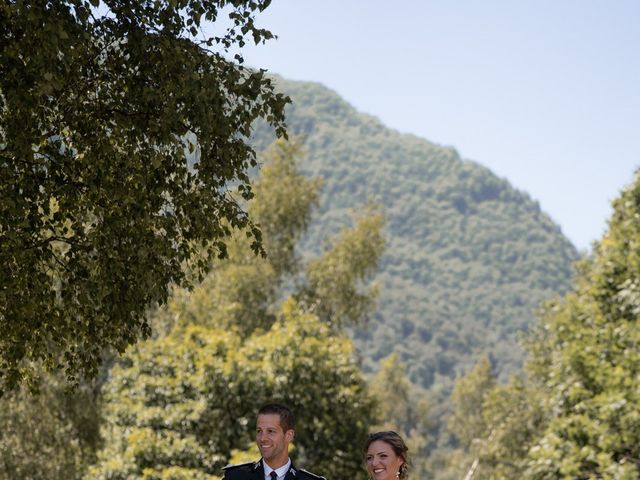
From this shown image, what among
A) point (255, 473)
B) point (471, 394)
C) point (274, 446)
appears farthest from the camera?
point (471, 394)

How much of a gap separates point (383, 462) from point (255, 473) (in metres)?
0.75

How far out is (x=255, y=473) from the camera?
6258 mm

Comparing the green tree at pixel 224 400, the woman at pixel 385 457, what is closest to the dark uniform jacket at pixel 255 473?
the woman at pixel 385 457

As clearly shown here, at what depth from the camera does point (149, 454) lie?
911 inches

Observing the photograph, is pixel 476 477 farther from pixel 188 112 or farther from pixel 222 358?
pixel 188 112

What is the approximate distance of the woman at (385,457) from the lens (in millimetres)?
5949

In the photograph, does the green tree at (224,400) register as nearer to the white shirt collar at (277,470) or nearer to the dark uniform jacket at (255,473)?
the dark uniform jacket at (255,473)

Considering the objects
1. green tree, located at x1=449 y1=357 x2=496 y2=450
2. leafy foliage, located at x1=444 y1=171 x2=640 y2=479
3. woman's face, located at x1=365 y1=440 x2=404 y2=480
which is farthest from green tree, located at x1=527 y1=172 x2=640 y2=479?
green tree, located at x1=449 y1=357 x2=496 y2=450

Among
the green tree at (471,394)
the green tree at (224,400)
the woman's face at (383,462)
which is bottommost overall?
the woman's face at (383,462)

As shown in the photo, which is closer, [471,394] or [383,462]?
[383,462]

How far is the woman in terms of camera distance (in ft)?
19.5

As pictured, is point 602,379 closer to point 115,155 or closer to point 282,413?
point 115,155

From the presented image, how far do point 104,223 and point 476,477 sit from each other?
6597cm

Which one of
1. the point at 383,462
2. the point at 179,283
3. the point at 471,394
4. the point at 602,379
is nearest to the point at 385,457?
the point at 383,462
